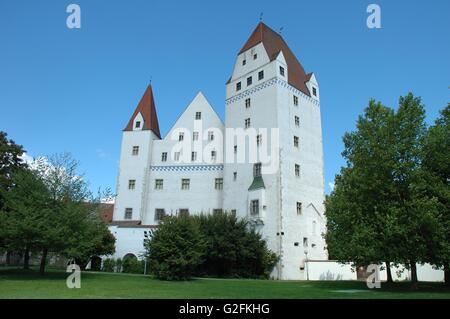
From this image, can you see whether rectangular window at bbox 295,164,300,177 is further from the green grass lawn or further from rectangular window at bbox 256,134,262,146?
the green grass lawn

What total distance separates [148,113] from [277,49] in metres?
17.2

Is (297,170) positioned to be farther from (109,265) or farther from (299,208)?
(109,265)

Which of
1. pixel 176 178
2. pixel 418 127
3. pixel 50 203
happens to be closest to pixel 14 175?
pixel 50 203

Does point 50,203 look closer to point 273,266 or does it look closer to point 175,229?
point 175,229

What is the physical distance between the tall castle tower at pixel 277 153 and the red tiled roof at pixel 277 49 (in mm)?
146

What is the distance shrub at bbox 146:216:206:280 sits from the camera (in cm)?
2623


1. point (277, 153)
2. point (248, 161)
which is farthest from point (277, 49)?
point (248, 161)

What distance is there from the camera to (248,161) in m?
39.8

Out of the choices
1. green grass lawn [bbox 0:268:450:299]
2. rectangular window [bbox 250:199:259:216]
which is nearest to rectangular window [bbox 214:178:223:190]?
rectangular window [bbox 250:199:259:216]

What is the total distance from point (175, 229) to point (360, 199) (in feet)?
41.3

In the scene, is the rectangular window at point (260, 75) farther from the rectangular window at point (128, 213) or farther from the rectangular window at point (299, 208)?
the rectangular window at point (128, 213)

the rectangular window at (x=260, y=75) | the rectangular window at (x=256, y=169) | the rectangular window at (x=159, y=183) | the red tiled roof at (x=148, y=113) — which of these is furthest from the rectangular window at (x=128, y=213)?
the rectangular window at (x=260, y=75)

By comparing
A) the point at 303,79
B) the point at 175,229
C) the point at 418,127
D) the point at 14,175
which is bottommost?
the point at 175,229

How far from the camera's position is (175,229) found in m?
27.2
